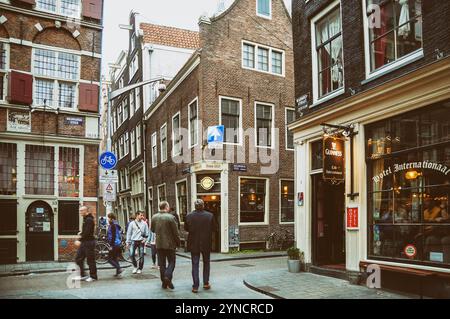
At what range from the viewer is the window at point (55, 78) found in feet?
52.7

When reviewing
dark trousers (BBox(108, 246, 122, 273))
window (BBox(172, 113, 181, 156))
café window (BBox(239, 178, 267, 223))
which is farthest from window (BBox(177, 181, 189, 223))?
dark trousers (BBox(108, 246, 122, 273))

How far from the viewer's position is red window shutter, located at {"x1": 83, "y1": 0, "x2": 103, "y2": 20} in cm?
1672

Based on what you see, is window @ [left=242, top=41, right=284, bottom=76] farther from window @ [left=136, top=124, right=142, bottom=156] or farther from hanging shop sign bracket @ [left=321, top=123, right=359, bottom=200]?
window @ [left=136, top=124, right=142, bottom=156]

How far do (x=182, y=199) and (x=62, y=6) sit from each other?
1001cm

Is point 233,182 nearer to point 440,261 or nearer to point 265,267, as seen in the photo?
point 265,267

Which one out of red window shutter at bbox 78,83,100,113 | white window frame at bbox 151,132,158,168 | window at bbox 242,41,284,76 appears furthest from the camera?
white window frame at bbox 151,132,158,168

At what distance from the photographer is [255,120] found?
20125 mm

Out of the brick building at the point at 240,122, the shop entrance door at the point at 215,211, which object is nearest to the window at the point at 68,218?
the brick building at the point at 240,122

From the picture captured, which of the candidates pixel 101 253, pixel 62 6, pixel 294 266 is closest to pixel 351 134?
pixel 294 266

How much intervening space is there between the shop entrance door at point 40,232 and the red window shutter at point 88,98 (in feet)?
12.8

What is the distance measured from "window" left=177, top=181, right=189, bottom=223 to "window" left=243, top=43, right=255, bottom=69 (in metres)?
6.34

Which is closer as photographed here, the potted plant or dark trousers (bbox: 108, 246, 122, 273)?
dark trousers (bbox: 108, 246, 122, 273)

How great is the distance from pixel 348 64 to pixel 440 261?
511cm
